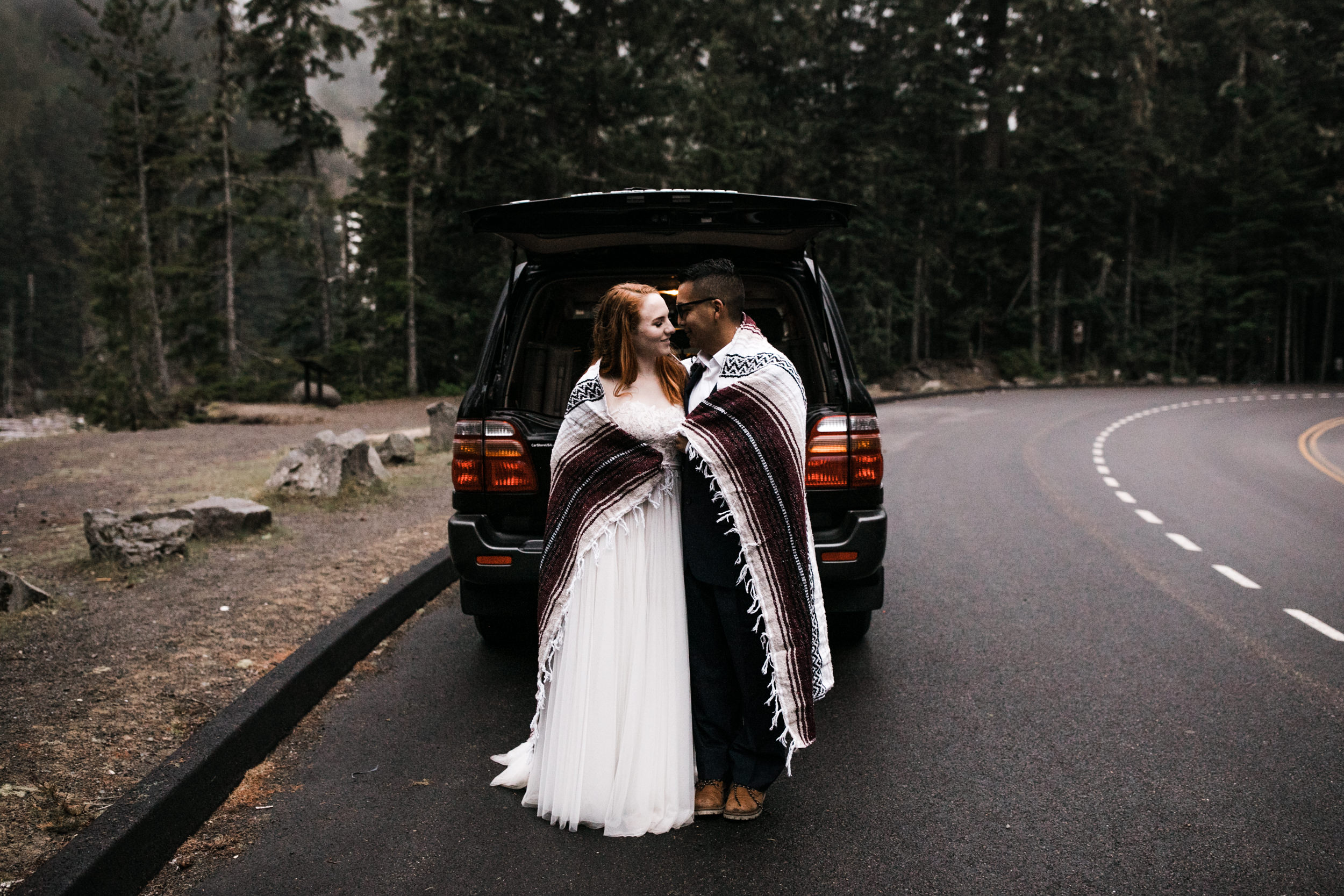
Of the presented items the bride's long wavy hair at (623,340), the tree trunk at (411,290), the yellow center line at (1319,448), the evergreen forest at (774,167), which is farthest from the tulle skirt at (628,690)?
the tree trunk at (411,290)

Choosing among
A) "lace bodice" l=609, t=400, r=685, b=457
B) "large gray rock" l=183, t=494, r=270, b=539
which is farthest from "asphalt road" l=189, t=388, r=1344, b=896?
"large gray rock" l=183, t=494, r=270, b=539

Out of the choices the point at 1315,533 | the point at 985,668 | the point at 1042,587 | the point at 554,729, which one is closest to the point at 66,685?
the point at 554,729

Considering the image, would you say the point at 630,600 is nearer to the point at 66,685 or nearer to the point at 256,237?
the point at 66,685

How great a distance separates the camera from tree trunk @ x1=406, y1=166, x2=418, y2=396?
1095 inches

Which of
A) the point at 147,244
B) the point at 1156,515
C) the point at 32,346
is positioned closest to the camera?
the point at 1156,515

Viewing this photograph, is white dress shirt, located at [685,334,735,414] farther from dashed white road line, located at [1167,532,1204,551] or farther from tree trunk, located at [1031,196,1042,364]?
tree trunk, located at [1031,196,1042,364]

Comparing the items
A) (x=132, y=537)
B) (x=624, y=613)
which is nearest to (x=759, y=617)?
(x=624, y=613)

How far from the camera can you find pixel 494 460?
4.20 metres

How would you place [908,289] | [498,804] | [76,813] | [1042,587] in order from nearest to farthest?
[76,813] → [498,804] → [1042,587] → [908,289]

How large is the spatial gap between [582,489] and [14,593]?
13.0 feet

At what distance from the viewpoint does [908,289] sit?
39906 mm

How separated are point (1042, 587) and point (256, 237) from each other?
97.3ft

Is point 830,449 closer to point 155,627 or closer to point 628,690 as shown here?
point 628,690

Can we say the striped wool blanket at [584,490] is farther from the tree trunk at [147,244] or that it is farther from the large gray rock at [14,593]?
the tree trunk at [147,244]
